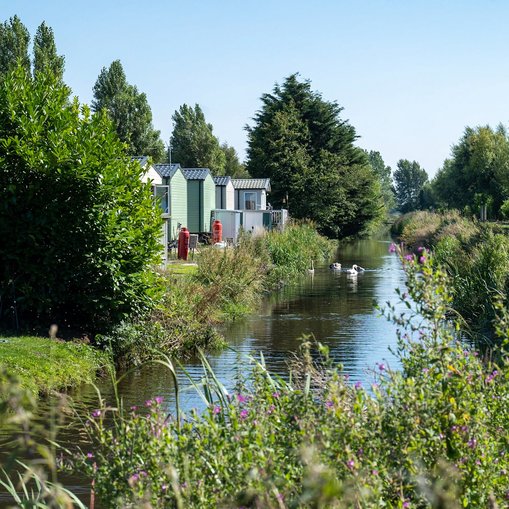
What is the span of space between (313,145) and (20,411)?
63.8 metres

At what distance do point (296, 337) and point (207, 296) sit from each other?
95.7 inches

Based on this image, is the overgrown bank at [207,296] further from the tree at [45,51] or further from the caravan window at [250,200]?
the tree at [45,51]

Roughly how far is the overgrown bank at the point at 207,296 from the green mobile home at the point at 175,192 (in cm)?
476

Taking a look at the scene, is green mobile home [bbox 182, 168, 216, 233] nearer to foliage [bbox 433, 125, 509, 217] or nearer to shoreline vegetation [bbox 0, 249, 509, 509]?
foliage [bbox 433, 125, 509, 217]

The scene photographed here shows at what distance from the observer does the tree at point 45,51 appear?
5425 centimetres

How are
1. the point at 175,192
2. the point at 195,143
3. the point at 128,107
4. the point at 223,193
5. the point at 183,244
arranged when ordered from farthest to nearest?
the point at 195,143, the point at 128,107, the point at 223,193, the point at 175,192, the point at 183,244

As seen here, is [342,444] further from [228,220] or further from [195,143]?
[195,143]

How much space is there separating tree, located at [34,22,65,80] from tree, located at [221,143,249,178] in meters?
37.3

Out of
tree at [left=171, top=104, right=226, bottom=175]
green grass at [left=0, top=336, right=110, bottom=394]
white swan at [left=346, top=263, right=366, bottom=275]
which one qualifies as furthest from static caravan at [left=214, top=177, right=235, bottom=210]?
green grass at [left=0, top=336, right=110, bottom=394]

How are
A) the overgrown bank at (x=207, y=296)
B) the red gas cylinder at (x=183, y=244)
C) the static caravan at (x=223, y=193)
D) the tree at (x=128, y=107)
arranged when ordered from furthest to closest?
the tree at (x=128, y=107) → the static caravan at (x=223, y=193) → the red gas cylinder at (x=183, y=244) → the overgrown bank at (x=207, y=296)

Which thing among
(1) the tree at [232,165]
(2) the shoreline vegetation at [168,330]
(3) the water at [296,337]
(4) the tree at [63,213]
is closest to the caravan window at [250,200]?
(3) the water at [296,337]

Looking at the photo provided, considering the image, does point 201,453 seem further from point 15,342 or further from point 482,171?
point 482,171

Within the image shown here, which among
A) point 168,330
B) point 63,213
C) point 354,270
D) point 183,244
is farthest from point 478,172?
point 63,213

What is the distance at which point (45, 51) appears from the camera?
55.1 meters
